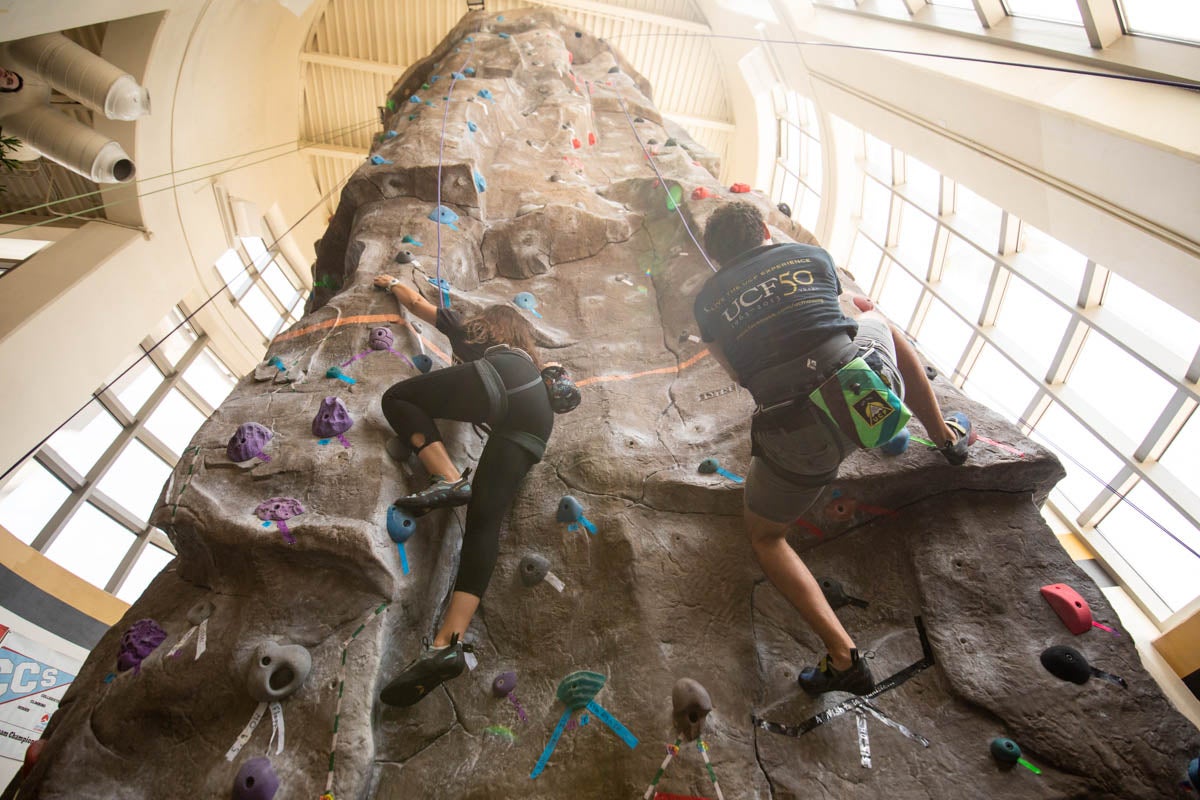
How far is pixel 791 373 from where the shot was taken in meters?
1.57

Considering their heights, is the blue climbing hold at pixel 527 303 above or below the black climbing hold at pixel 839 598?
above

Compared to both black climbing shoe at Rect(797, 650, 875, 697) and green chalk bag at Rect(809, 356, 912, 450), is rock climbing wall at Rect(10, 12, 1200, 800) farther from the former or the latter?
green chalk bag at Rect(809, 356, 912, 450)

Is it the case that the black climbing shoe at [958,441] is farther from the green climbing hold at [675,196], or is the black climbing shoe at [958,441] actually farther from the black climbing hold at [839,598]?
the green climbing hold at [675,196]

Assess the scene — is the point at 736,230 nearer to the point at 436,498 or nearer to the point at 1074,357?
the point at 436,498

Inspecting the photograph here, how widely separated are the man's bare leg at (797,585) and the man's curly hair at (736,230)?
0.85m

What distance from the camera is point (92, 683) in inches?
67.7

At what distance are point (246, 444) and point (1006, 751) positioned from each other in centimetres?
255

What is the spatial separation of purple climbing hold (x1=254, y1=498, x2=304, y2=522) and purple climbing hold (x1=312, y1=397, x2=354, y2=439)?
0.29m

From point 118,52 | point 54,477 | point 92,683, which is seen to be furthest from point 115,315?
point 92,683

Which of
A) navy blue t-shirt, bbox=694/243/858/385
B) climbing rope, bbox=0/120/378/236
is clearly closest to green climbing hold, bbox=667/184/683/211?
navy blue t-shirt, bbox=694/243/858/385

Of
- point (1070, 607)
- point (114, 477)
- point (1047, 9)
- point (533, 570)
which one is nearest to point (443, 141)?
point (533, 570)

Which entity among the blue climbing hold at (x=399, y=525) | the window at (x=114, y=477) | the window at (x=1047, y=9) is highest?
the window at (x=1047, y=9)

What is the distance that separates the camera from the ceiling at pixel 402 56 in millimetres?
9555

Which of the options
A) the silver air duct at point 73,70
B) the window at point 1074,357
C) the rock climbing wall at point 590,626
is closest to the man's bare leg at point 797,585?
the rock climbing wall at point 590,626
